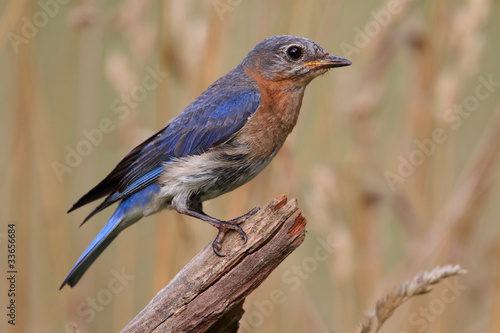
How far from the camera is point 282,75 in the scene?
158 inches

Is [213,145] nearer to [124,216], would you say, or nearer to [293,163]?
[293,163]

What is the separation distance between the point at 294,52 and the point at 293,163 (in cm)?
64

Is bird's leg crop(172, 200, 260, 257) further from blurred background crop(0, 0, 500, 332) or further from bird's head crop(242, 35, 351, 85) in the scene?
bird's head crop(242, 35, 351, 85)

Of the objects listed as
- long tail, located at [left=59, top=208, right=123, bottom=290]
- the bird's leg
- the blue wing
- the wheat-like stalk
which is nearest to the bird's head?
the blue wing

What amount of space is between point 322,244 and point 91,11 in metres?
1.85

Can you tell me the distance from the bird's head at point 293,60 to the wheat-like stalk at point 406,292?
5.37 feet

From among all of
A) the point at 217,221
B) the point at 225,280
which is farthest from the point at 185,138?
the point at 225,280

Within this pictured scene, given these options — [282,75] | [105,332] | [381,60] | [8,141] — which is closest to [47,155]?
[8,141]

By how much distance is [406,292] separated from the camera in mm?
2498

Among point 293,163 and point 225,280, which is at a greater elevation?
point 293,163

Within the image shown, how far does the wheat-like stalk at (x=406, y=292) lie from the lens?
245cm

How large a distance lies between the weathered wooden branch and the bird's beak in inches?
47.6

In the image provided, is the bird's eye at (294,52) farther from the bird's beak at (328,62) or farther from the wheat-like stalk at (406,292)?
the wheat-like stalk at (406,292)

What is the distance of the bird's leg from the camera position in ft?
9.66
